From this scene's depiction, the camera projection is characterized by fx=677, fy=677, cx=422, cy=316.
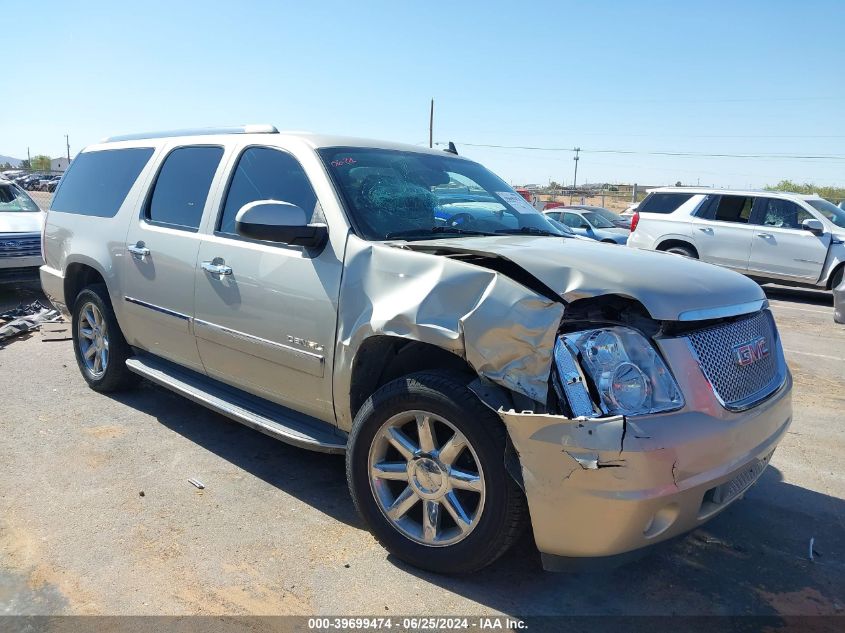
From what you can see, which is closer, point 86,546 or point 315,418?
point 86,546

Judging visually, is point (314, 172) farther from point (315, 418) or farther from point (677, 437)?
point (677, 437)

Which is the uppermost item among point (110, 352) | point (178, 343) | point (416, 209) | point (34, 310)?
point (416, 209)

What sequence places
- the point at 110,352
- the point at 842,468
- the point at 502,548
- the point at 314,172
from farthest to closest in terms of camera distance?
the point at 110,352, the point at 842,468, the point at 314,172, the point at 502,548

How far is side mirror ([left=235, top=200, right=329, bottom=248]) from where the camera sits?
10.6ft

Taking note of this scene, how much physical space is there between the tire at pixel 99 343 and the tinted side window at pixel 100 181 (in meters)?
0.65

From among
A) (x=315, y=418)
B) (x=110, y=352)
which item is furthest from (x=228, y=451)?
(x=110, y=352)

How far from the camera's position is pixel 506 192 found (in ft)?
14.5

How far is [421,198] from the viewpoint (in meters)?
3.79

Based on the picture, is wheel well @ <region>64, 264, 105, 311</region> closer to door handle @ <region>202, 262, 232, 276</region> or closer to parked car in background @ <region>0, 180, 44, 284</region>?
door handle @ <region>202, 262, 232, 276</region>

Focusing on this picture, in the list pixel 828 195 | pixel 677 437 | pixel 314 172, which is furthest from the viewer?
pixel 828 195

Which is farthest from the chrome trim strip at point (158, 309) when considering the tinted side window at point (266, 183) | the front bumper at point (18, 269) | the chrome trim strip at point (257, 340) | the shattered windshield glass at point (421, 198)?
the front bumper at point (18, 269)

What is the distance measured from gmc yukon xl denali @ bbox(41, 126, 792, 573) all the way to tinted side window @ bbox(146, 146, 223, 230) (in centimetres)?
2

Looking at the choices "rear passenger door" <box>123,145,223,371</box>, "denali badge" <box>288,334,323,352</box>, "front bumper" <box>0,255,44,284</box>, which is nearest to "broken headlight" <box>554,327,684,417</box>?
"denali badge" <box>288,334,323,352</box>

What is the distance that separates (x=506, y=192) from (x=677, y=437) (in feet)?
7.83
